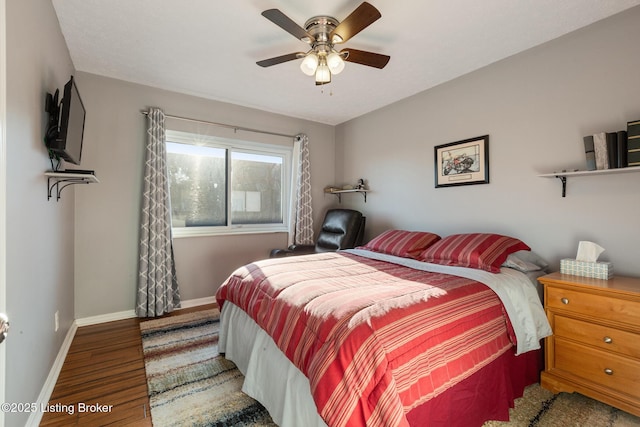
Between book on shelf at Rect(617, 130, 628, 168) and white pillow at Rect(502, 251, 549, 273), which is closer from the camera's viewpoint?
book on shelf at Rect(617, 130, 628, 168)

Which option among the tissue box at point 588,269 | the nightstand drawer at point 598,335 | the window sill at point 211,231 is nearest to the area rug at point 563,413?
the nightstand drawer at point 598,335

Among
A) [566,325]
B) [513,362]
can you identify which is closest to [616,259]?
[566,325]

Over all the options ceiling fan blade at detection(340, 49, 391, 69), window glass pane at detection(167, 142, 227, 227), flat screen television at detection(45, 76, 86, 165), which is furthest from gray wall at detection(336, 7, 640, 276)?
flat screen television at detection(45, 76, 86, 165)

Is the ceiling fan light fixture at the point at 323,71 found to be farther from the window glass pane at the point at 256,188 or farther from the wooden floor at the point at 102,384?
the wooden floor at the point at 102,384

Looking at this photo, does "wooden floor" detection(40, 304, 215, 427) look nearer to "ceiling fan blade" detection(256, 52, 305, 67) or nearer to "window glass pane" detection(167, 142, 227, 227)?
"window glass pane" detection(167, 142, 227, 227)

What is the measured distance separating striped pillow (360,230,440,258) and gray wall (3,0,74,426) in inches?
102

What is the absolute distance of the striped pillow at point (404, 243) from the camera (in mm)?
2740

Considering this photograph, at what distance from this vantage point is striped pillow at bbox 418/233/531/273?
2.17m

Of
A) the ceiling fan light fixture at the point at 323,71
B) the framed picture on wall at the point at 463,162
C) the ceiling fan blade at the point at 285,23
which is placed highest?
the ceiling fan blade at the point at 285,23

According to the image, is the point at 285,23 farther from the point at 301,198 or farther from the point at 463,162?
the point at 301,198

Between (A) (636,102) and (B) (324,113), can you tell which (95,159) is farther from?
(A) (636,102)

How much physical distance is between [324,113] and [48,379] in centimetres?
379

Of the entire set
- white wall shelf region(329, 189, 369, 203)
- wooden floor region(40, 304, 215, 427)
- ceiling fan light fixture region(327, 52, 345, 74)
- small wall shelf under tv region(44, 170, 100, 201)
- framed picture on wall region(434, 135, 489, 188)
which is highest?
ceiling fan light fixture region(327, 52, 345, 74)

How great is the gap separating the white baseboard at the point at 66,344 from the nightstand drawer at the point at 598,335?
3130 mm
